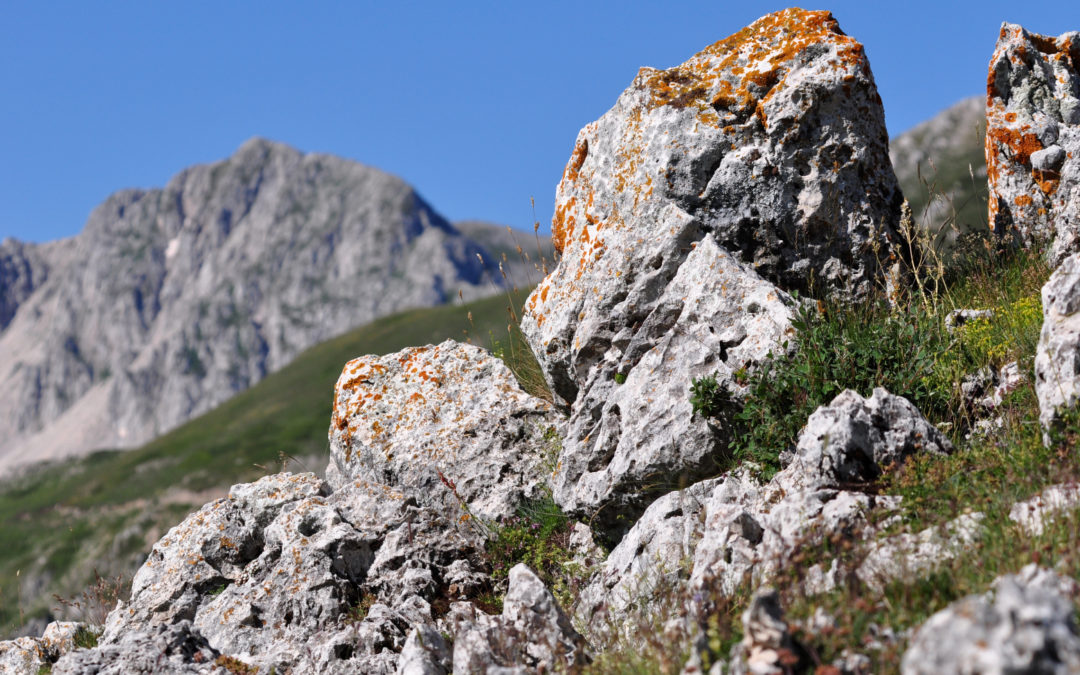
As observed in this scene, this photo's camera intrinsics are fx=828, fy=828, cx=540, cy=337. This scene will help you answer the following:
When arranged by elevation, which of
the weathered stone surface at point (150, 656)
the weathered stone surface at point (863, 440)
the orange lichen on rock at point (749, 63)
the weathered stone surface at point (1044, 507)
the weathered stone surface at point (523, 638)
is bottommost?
the weathered stone surface at point (1044, 507)

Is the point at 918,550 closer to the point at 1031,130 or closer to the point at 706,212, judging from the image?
the point at 706,212

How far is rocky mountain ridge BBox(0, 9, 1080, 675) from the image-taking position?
5402mm

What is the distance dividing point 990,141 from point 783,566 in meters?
8.82

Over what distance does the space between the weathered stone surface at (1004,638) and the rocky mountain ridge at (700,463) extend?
14mm

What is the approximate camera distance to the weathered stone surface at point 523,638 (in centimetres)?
622

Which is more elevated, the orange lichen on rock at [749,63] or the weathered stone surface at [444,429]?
the orange lichen on rock at [749,63]

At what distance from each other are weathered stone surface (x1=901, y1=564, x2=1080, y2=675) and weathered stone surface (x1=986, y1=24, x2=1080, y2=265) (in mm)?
7357

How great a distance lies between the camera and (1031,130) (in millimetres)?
11234

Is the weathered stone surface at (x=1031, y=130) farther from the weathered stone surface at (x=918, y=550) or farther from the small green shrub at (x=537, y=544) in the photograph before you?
the small green shrub at (x=537, y=544)

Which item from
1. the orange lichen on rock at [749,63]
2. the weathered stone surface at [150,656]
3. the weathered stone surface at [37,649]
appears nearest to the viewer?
the weathered stone surface at [150,656]

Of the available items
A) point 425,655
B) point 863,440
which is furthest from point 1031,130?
point 425,655

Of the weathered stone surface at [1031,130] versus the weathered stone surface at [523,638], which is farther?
the weathered stone surface at [1031,130]

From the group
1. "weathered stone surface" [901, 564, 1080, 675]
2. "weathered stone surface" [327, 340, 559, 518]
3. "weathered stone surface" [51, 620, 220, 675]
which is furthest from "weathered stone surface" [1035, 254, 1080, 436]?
"weathered stone surface" [51, 620, 220, 675]

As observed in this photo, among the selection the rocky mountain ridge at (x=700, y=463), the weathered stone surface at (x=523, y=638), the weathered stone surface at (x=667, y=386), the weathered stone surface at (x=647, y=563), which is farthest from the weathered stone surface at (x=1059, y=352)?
the weathered stone surface at (x=523, y=638)
